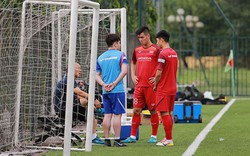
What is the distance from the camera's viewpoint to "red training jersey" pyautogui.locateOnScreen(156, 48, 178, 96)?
53.5 ft

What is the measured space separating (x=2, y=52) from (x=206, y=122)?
313 inches

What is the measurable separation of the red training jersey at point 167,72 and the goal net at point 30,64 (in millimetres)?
1685

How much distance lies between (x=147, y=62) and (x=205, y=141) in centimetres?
175

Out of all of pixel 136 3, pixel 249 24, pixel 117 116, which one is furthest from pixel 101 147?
pixel 249 24

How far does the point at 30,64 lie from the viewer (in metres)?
16.5

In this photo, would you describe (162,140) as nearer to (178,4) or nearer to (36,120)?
(36,120)

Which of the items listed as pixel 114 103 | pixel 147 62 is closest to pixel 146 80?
pixel 147 62

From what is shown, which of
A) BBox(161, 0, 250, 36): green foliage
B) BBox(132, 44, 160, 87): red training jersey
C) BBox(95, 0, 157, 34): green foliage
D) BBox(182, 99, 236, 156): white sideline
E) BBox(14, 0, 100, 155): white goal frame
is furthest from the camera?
BBox(161, 0, 250, 36): green foliage

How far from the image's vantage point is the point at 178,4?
94.2 metres

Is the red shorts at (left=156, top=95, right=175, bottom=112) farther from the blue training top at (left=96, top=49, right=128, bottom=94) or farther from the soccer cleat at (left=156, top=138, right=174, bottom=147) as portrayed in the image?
the blue training top at (left=96, top=49, right=128, bottom=94)

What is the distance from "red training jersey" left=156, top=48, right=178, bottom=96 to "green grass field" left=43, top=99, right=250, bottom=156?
950mm

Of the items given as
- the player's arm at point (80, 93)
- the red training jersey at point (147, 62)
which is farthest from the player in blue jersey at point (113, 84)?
the red training jersey at point (147, 62)

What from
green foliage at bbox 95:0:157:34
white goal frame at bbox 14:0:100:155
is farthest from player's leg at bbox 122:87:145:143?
green foliage at bbox 95:0:157:34

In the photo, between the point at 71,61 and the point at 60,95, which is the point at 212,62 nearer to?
the point at 60,95
